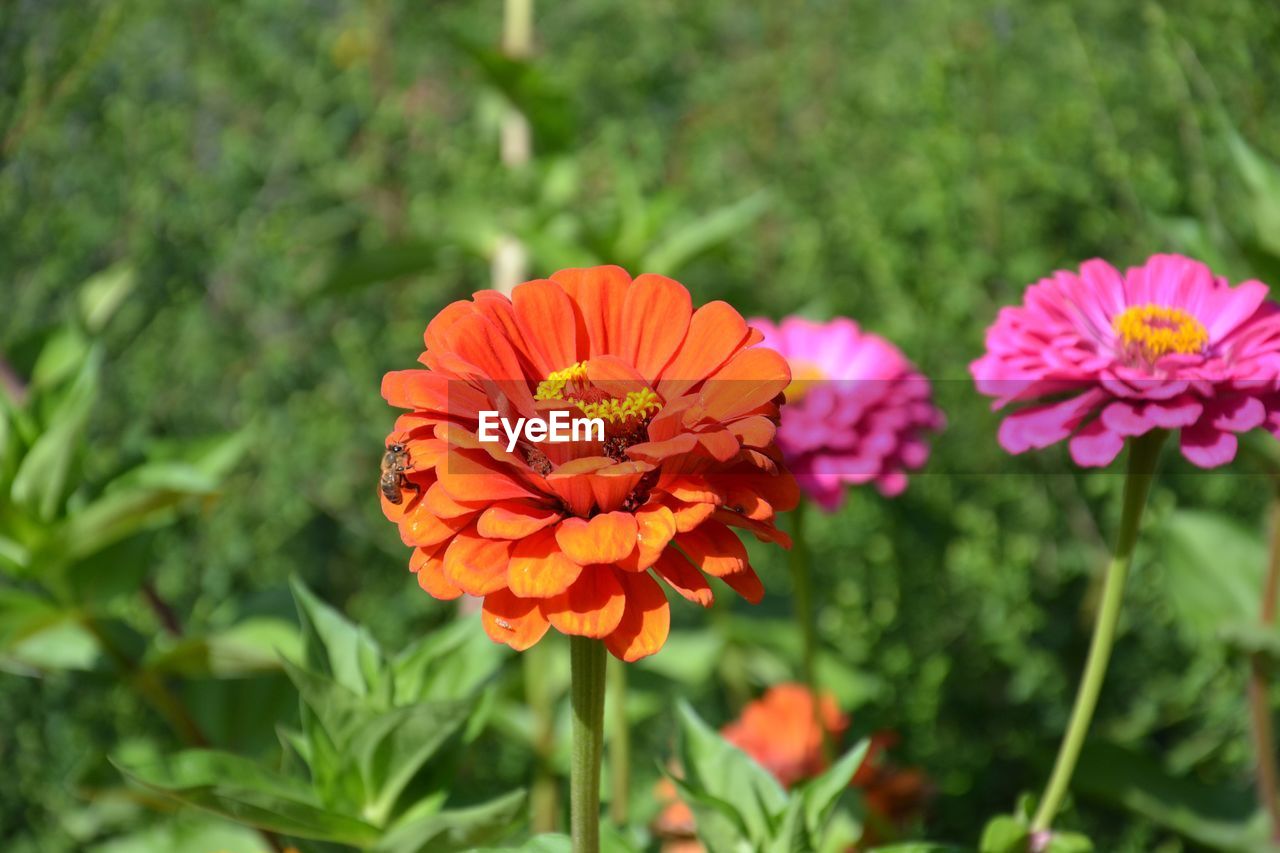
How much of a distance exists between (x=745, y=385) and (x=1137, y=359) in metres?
0.24

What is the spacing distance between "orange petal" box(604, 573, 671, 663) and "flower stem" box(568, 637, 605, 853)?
17mm

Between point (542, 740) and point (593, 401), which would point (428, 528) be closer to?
point (593, 401)

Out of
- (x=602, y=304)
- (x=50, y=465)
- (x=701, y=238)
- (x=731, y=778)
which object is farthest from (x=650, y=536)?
(x=701, y=238)

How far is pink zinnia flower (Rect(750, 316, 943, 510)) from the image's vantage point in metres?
0.77

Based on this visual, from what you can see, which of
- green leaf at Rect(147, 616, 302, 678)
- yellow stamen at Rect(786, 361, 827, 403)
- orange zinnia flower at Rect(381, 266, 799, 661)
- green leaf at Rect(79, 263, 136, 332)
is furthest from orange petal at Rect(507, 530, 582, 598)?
green leaf at Rect(79, 263, 136, 332)

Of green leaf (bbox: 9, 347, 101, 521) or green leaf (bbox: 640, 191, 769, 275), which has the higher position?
green leaf (bbox: 640, 191, 769, 275)

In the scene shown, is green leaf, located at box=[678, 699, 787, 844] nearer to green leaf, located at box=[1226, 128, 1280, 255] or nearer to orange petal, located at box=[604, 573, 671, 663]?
orange petal, located at box=[604, 573, 671, 663]

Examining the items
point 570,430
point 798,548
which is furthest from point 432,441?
point 798,548

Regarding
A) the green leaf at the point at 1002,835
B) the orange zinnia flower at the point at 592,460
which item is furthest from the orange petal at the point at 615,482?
the green leaf at the point at 1002,835

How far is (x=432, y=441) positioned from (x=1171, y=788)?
2.26ft

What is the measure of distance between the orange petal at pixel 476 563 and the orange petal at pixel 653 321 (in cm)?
10

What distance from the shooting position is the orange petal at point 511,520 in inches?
15.3

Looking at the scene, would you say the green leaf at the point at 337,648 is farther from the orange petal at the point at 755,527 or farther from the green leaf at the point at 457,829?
the orange petal at the point at 755,527

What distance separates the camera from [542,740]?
0.91 m
